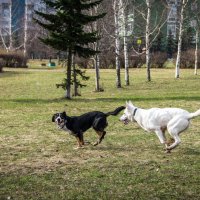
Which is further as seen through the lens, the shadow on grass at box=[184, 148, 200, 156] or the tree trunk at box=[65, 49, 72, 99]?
the tree trunk at box=[65, 49, 72, 99]

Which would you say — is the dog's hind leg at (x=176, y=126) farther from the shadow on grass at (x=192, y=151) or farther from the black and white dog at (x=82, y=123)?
the black and white dog at (x=82, y=123)

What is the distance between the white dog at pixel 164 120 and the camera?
824cm

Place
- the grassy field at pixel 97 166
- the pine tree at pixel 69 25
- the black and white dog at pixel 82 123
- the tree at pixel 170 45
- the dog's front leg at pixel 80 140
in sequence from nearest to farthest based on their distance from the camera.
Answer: the grassy field at pixel 97 166, the black and white dog at pixel 82 123, the dog's front leg at pixel 80 140, the pine tree at pixel 69 25, the tree at pixel 170 45

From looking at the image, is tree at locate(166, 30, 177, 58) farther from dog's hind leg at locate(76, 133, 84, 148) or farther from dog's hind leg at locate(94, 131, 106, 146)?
dog's hind leg at locate(76, 133, 84, 148)

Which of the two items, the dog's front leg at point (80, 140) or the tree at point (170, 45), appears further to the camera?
the tree at point (170, 45)

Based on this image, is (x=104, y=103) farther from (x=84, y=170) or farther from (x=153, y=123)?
(x=84, y=170)

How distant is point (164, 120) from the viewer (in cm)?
849

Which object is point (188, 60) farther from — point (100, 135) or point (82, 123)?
point (82, 123)

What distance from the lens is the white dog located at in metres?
8.24

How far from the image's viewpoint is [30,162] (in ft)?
26.3

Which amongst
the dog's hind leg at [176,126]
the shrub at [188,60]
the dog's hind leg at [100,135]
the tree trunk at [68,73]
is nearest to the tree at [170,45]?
the shrub at [188,60]

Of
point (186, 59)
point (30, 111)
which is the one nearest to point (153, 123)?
point (30, 111)

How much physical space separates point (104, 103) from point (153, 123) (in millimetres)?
9647

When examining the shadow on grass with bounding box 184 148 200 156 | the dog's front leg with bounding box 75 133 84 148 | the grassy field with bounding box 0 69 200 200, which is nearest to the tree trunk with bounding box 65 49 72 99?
the grassy field with bounding box 0 69 200 200
